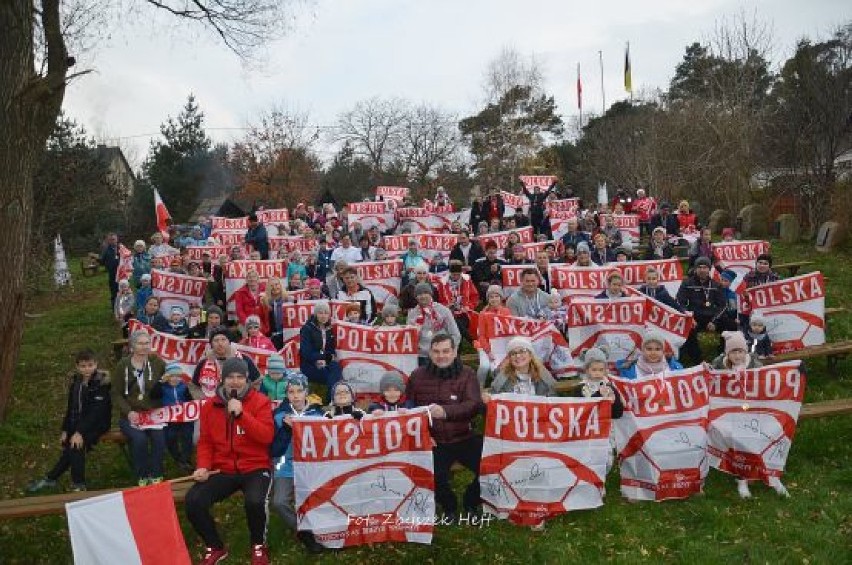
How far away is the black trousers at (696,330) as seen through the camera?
12.2 m

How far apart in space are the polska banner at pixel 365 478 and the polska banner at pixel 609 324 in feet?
15.7

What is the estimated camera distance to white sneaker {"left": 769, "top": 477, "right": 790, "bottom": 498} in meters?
8.08

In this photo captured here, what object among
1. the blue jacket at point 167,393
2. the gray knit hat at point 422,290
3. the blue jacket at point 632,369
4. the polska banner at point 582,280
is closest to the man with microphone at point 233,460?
the blue jacket at point 167,393

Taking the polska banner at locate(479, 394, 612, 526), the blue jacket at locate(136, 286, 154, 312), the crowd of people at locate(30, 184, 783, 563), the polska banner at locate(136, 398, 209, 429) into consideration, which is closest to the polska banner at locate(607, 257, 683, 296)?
the crowd of people at locate(30, 184, 783, 563)

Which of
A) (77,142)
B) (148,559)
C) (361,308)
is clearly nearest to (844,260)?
(361,308)

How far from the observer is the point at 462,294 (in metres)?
14.0

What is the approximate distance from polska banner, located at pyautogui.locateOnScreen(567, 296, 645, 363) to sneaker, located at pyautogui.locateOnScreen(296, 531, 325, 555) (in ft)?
17.7

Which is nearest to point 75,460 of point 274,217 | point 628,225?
point 628,225

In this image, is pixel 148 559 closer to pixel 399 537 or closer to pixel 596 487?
pixel 399 537

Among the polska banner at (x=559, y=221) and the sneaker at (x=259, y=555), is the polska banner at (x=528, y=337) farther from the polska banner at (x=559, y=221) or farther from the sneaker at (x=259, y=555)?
the polska banner at (x=559, y=221)

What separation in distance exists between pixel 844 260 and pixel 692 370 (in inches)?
561

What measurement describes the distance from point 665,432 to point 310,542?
3.66 meters

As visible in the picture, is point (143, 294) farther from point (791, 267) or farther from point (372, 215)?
point (791, 267)

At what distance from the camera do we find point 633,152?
40.8 metres
